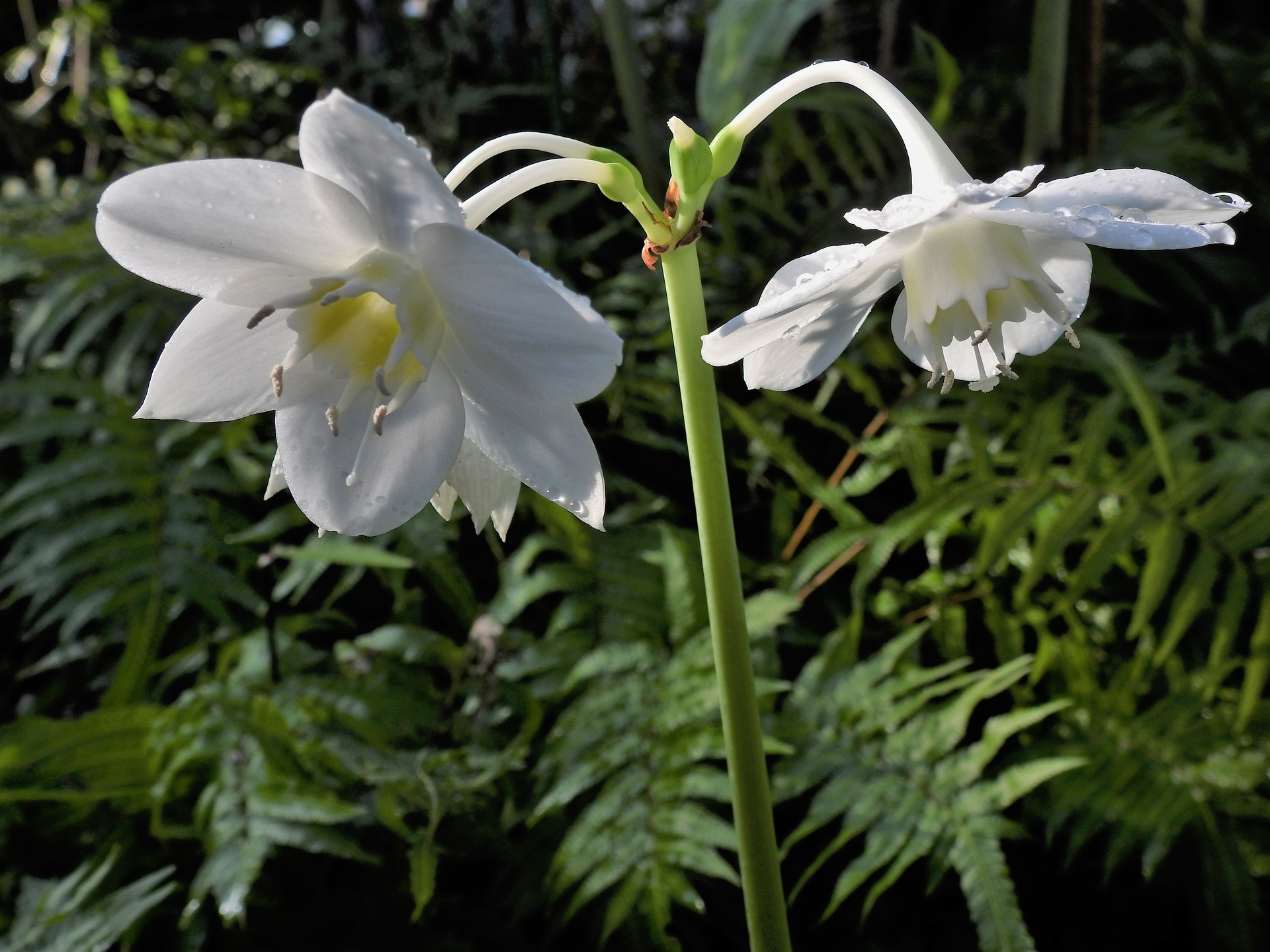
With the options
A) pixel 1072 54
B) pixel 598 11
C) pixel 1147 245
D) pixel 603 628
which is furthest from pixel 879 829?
pixel 598 11

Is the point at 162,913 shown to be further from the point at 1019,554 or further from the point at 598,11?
the point at 598,11

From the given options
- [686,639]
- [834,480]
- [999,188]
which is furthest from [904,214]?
[834,480]

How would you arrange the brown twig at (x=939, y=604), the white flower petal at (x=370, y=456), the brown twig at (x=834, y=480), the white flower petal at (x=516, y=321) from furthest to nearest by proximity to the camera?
1. the brown twig at (x=834, y=480)
2. the brown twig at (x=939, y=604)
3. the white flower petal at (x=370, y=456)
4. the white flower petal at (x=516, y=321)

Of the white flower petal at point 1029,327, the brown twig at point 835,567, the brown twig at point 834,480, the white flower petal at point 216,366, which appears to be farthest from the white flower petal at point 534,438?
the brown twig at point 834,480

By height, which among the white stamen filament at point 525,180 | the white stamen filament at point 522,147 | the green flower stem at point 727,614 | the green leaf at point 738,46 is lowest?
the green flower stem at point 727,614

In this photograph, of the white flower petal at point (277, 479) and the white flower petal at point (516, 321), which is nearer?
the white flower petal at point (516, 321)

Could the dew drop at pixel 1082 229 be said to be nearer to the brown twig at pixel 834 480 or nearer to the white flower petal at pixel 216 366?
the white flower petal at pixel 216 366
